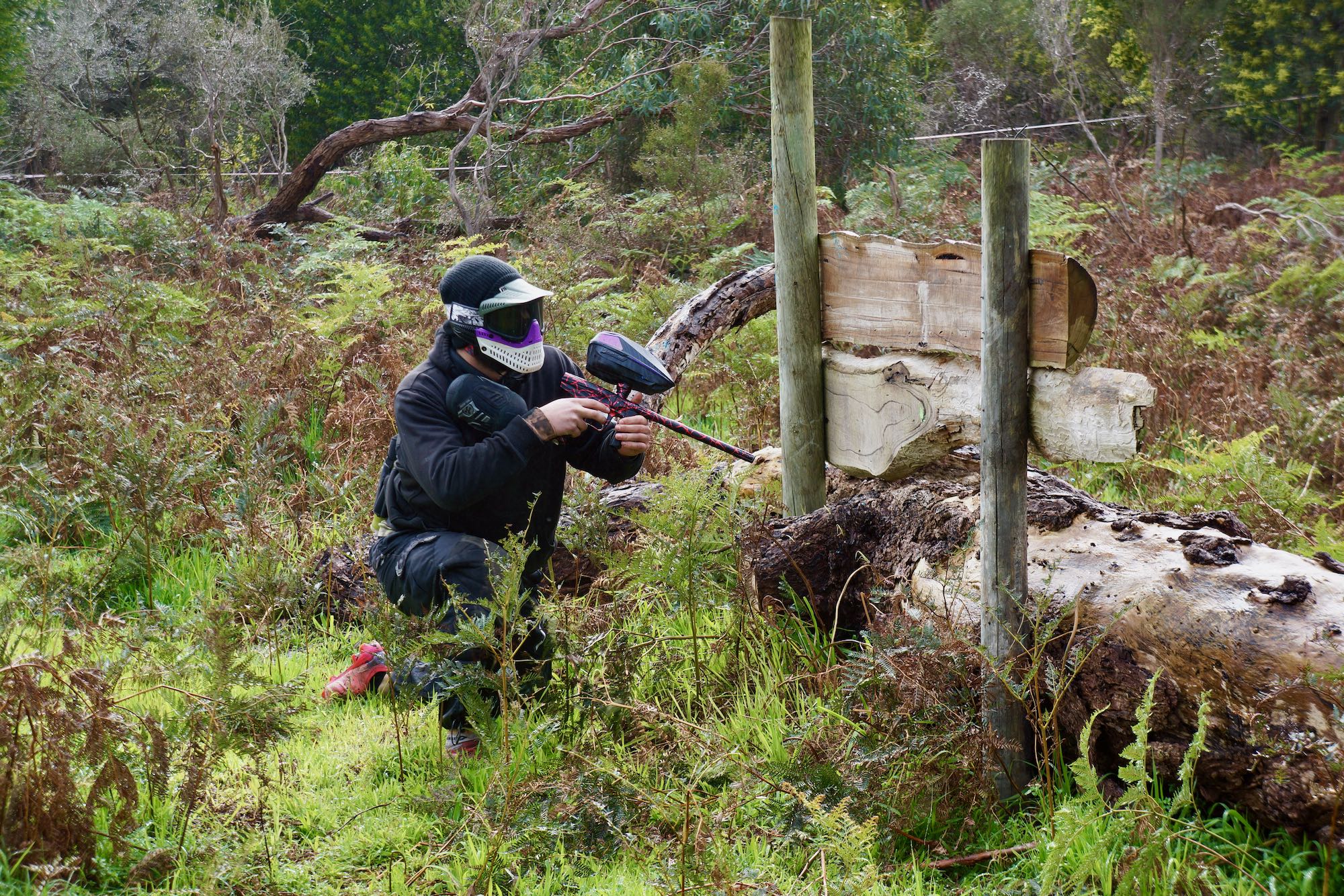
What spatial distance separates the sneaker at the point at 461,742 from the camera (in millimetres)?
3984

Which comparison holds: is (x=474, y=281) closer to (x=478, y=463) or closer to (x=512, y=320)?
(x=512, y=320)

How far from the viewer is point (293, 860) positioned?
3.36m

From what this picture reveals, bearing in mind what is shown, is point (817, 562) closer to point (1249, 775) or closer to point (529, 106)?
point (1249, 775)

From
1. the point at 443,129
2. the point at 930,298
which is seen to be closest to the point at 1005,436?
the point at 930,298

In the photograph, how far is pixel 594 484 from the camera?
225 inches

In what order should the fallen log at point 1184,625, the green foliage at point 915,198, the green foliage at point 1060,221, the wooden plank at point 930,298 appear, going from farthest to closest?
1. the green foliage at point 915,198
2. the green foliage at point 1060,221
3. the wooden plank at point 930,298
4. the fallen log at point 1184,625

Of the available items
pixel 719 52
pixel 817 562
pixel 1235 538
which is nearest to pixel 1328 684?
pixel 1235 538

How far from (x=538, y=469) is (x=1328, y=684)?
2.74 metres

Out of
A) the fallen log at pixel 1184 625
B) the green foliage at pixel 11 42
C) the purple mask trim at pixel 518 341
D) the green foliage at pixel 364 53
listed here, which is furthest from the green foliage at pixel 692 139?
the green foliage at pixel 364 53

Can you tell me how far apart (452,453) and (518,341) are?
52 centimetres

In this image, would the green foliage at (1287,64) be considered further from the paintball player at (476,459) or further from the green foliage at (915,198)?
the paintball player at (476,459)

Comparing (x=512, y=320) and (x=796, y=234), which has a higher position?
(x=796, y=234)

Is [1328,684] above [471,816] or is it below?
above

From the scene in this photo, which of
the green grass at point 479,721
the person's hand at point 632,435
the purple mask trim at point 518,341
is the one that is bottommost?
the green grass at point 479,721
